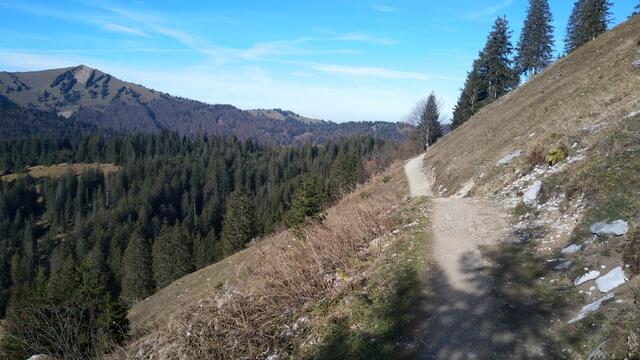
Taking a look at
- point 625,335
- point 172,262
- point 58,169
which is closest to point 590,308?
point 625,335

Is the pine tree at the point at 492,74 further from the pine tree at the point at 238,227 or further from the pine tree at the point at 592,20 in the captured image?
the pine tree at the point at 238,227

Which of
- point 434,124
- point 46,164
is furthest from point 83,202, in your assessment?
point 434,124

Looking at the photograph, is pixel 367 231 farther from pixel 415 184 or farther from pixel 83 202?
pixel 83 202

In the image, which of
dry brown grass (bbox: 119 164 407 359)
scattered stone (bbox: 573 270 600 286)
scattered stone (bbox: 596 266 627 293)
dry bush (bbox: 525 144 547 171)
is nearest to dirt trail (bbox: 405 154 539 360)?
scattered stone (bbox: 573 270 600 286)

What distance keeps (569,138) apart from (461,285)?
33.6ft

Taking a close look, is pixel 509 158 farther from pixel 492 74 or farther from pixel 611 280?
Result: pixel 492 74

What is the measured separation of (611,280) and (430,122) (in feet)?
213

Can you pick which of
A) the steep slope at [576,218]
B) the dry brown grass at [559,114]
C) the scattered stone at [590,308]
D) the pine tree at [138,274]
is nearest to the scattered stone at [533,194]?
the steep slope at [576,218]

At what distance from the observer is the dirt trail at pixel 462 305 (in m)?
6.87

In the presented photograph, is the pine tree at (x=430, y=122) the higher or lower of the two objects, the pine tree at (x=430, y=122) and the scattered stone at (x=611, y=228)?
the higher

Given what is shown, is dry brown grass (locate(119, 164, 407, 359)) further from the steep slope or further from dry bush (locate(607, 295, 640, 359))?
dry bush (locate(607, 295, 640, 359))

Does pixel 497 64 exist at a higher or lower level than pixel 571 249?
higher

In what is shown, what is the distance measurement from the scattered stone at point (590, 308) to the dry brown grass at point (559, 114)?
10.1 metres

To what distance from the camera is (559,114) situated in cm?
2214
